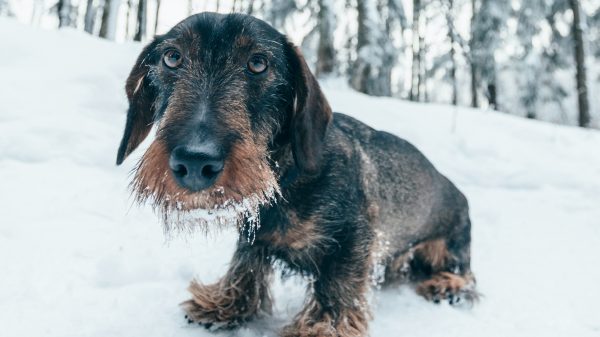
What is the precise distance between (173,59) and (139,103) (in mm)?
493

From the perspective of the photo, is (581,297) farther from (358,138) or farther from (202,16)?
(202,16)

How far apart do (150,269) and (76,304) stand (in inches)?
23.8

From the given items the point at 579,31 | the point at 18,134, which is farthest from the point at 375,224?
the point at 579,31

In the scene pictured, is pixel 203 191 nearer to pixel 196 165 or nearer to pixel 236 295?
pixel 196 165

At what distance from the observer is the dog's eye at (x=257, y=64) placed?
237cm

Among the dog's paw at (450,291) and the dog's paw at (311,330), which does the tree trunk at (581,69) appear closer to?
the dog's paw at (450,291)

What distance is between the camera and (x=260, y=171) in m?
2.07

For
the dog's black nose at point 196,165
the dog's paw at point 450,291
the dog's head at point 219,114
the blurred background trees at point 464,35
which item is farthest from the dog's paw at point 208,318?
the blurred background trees at point 464,35

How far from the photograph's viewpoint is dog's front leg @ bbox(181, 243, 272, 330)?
2.79m

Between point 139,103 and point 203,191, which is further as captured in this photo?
→ point 139,103

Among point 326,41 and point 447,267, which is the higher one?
point 326,41

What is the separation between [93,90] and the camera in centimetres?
595

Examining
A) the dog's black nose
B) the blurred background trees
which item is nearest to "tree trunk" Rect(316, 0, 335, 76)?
the blurred background trees

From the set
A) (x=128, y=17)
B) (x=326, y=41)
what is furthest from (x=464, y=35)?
(x=128, y=17)
